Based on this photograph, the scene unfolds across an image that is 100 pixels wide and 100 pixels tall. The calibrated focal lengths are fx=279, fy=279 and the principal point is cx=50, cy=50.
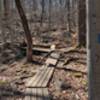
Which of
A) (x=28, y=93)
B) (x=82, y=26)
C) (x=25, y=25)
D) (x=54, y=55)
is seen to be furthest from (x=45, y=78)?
(x=82, y=26)

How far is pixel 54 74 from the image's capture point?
25.8 feet

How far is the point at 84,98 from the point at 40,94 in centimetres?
94

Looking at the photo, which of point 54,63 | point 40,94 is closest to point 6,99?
point 40,94

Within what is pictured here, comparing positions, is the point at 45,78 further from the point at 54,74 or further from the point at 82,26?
the point at 82,26

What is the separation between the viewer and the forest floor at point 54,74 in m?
6.03

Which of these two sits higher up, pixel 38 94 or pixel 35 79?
pixel 38 94

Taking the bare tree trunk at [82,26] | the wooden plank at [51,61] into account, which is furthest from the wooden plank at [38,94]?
the bare tree trunk at [82,26]

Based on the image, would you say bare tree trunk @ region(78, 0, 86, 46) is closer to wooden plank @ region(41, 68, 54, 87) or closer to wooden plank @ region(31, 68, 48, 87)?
wooden plank @ region(41, 68, 54, 87)

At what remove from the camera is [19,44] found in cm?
1252

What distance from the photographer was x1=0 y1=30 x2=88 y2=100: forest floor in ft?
19.8

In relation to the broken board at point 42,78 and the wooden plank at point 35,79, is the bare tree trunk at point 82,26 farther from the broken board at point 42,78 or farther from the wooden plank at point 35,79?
the wooden plank at point 35,79

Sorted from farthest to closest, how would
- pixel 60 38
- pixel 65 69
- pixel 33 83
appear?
pixel 60 38, pixel 65 69, pixel 33 83

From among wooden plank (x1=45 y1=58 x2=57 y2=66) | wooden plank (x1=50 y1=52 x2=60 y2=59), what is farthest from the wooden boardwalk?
wooden plank (x1=50 y1=52 x2=60 y2=59)

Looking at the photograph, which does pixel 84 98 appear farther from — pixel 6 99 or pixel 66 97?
pixel 6 99
